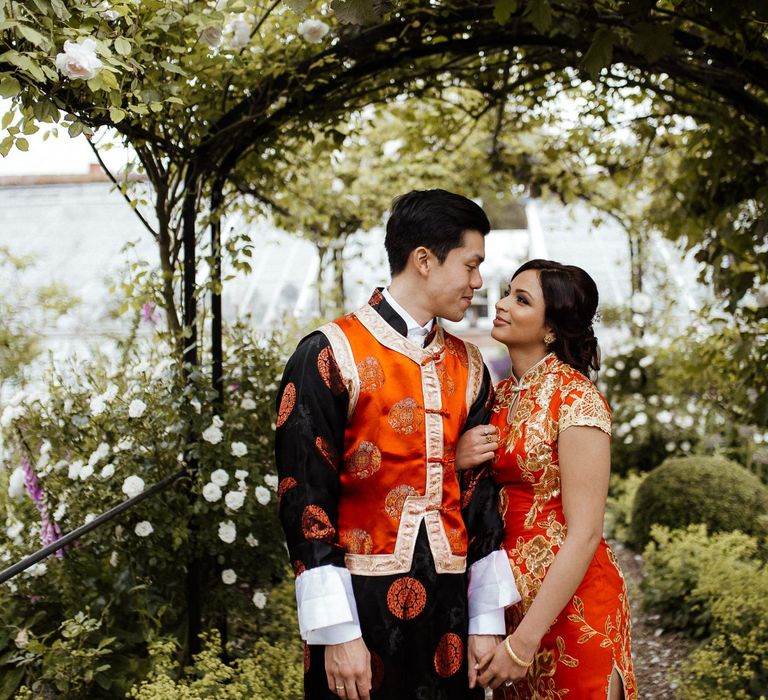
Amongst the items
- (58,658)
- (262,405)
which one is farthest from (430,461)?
(262,405)

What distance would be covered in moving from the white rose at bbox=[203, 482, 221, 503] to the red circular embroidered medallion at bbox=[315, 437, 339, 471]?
1198mm

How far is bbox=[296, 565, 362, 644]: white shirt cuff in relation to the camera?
5.20 ft

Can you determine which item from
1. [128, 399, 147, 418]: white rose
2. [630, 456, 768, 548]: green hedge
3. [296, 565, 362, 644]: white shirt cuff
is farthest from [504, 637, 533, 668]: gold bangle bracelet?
[630, 456, 768, 548]: green hedge

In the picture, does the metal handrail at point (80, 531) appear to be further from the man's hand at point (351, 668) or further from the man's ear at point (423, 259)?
the man's ear at point (423, 259)

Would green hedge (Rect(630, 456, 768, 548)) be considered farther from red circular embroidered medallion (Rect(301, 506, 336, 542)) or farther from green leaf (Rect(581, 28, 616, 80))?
red circular embroidered medallion (Rect(301, 506, 336, 542))

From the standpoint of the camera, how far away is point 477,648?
5.78 ft

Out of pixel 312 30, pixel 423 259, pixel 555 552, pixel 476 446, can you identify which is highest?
pixel 312 30

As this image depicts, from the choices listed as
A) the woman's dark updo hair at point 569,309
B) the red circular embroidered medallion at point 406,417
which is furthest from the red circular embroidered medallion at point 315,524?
the woman's dark updo hair at point 569,309

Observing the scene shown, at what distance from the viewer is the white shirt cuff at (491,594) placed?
1754 millimetres

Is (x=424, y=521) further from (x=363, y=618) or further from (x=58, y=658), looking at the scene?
(x=58, y=658)

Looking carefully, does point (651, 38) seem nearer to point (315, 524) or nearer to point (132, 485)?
point (315, 524)

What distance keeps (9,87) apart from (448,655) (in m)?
1.38

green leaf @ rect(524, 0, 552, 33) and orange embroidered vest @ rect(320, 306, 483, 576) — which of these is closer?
orange embroidered vest @ rect(320, 306, 483, 576)

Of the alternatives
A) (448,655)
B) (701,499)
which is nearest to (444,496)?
(448,655)
